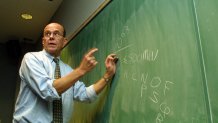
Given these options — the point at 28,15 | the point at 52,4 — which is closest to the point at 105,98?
the point at 52,4

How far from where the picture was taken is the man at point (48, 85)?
152 cm

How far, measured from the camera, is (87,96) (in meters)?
1.80

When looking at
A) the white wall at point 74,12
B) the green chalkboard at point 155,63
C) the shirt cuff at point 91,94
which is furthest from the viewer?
the white wall at point 74,12

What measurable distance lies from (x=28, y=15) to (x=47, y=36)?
1.95 m

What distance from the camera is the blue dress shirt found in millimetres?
1517

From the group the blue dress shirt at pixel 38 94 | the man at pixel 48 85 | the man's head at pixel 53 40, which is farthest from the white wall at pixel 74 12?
the blue dress shirt at pixel 38 94

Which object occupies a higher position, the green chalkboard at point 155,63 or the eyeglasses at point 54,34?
the eyeglasses at point 54,34

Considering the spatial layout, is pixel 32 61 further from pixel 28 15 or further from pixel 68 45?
pixel 28 15

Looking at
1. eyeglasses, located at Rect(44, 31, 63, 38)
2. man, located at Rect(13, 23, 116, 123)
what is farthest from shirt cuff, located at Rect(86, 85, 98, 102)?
eyeglasses, located at Rect(44, 31, 63, 38)

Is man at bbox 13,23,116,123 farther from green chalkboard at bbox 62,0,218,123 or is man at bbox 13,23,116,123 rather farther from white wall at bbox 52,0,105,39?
white wall at bbox 52,0,105,39

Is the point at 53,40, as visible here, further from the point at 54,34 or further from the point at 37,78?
the point at 37,78

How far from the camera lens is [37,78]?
60.1 inches

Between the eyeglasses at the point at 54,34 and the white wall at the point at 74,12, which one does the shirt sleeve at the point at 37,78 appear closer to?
the eyeglasses at the point at 54,34

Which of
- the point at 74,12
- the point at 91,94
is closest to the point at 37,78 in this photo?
the point at 91,94
